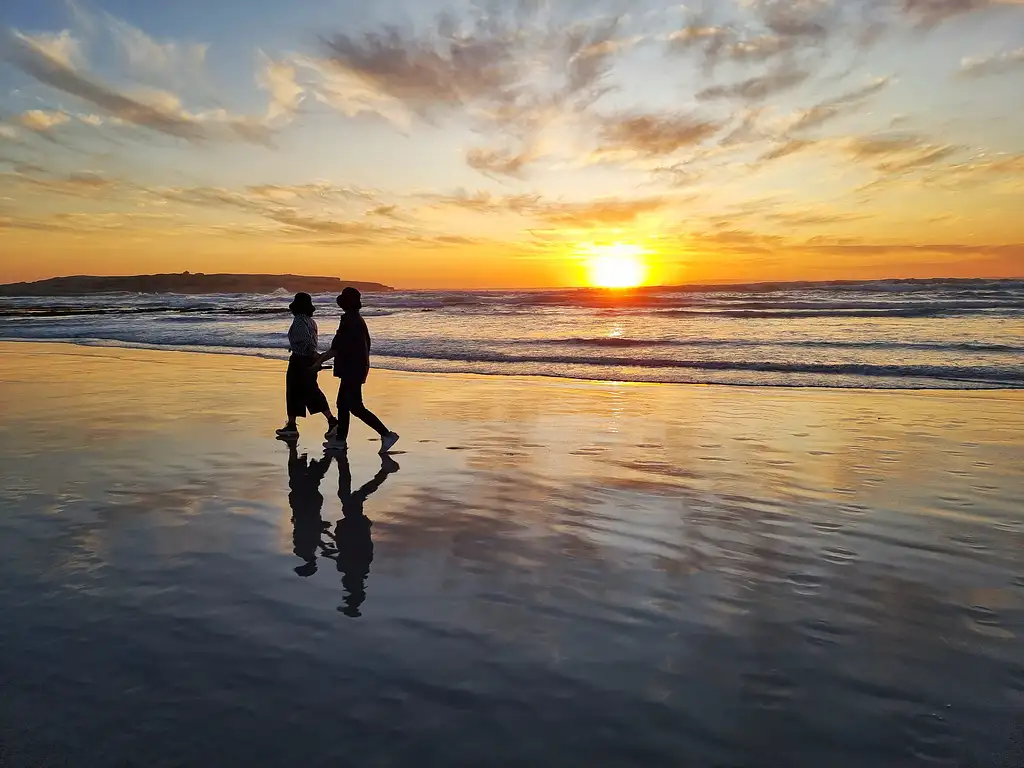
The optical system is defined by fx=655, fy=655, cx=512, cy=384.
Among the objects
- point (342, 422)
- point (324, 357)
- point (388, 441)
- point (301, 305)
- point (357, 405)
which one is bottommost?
point (388, 441)

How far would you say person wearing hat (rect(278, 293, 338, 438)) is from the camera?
9758mm

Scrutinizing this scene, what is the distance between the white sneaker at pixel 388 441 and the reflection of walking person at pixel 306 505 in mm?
706

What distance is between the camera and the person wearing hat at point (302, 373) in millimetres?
9758

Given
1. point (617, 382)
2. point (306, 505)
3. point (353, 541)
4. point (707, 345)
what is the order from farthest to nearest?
point (707, 345) → point (617, 382) → point (306, 505) → point (353, 541)

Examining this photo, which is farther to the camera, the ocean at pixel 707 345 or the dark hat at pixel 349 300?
the ocean at pixel 707 345

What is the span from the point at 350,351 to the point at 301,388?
1.38 metres

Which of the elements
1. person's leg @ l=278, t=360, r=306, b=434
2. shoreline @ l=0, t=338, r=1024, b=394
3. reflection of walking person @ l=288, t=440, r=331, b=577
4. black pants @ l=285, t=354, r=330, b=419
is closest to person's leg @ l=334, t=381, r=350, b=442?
reflection of walking person @ l=288, t=440, r=331, b=577

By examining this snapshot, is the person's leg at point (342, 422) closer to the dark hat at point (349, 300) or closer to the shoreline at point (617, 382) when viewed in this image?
the dark hat at point (349, 300)

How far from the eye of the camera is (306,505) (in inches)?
248

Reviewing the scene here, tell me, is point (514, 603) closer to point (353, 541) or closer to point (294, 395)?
point (353, 541)

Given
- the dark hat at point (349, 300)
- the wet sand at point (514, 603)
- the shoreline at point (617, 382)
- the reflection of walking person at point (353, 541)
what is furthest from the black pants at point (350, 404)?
the shoreline at point (617, 382)

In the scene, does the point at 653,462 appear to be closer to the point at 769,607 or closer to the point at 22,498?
the point at 769,607

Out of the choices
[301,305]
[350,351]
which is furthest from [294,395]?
[350,351]

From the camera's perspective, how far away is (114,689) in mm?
3176
